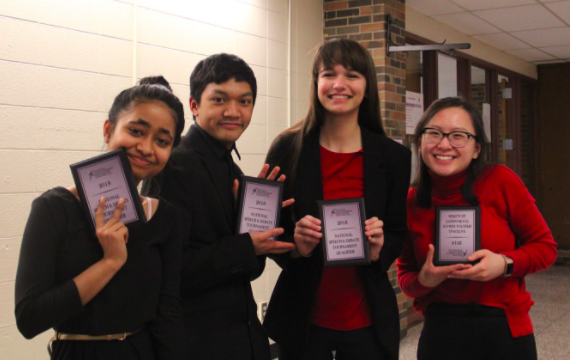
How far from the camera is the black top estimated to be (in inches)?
48.2

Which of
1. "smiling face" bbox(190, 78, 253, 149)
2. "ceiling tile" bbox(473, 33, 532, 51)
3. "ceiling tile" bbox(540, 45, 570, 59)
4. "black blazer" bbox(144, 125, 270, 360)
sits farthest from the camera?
"ceiling tile" bbox(540, 45, 570, 59)

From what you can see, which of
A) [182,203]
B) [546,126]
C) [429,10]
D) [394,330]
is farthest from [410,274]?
[546,126]

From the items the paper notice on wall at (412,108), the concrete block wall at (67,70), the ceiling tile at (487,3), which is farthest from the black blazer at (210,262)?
the ceiling tile at (487,3)

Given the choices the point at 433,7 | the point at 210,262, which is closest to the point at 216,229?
the point at 210,262

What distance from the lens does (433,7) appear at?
5559mm

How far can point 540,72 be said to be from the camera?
30.0ft

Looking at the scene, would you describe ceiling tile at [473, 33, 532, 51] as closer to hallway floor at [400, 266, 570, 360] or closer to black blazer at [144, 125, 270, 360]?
hallway floor at [400, 266, 570, 360]

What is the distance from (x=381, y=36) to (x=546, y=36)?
142 inches

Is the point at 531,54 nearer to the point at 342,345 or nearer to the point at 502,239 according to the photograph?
the point at 502,239

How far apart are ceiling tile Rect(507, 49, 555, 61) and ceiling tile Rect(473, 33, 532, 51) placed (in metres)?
0.28

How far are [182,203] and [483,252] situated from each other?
1.03 m

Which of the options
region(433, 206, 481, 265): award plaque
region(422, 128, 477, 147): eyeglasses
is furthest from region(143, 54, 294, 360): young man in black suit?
region(422, 128, 477, 147): eyeglasses

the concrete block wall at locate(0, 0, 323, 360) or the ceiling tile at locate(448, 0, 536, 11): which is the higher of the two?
the ceiling tile at locate(448, 0, 536, 11)

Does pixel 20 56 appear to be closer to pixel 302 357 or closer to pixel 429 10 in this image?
pixel 302 357
